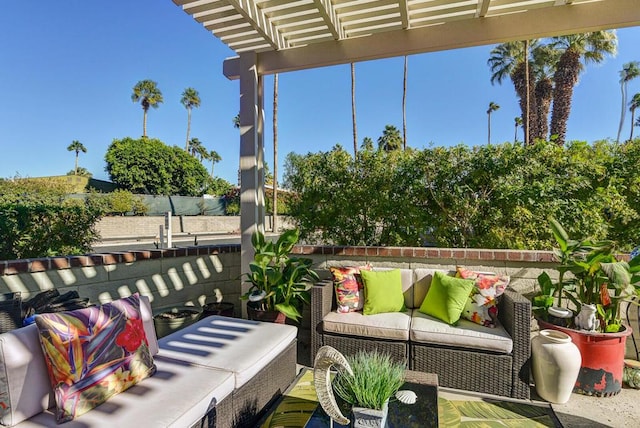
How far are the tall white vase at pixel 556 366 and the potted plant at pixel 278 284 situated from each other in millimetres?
1960

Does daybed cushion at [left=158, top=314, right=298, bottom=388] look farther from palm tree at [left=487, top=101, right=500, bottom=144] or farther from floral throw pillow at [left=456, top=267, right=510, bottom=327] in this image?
palm tree at [left=487, top=101, right=500, bottom=144]

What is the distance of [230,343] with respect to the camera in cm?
216

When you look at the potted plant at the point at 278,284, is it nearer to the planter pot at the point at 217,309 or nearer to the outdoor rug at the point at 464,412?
the planter pot at the point at 217,309

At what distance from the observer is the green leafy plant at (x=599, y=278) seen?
97.0 inches

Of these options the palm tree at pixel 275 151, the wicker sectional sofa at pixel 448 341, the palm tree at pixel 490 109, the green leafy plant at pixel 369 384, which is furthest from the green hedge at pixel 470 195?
the palm tree at pixel 490 109

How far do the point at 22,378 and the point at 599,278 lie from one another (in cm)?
366

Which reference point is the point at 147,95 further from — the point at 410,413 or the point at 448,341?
the point at 410,413

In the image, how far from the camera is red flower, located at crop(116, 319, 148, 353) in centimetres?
167

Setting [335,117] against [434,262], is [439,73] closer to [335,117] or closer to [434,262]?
[335,117]

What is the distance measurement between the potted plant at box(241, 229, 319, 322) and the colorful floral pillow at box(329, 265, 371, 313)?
1.08 feet

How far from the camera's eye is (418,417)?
1.58 meters

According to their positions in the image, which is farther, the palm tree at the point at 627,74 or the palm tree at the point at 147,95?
the palm tree at the point at 147,95

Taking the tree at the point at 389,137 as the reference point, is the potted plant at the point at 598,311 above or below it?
below

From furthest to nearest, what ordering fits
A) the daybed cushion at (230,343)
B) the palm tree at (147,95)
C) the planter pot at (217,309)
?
the palm tree at (147,95)
the planter pot at (217,309)
the daybed cushion at (230,343)
